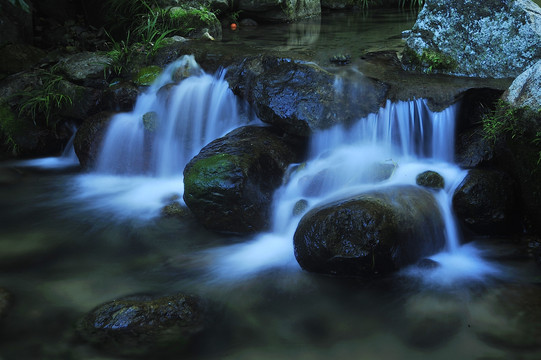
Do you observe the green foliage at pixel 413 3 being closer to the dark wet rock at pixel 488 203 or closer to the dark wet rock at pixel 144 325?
the dark wet rock at pixel 488 203

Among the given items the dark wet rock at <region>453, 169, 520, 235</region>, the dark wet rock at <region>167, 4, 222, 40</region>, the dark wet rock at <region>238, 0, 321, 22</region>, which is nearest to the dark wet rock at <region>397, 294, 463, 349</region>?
the dark wet rock at <region>453, 169, 520, 235</region>

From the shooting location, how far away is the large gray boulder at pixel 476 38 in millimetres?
5816

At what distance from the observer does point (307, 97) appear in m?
5.59

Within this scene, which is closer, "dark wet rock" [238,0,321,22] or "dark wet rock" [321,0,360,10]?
"dark wet rock" [238,0,321,22]

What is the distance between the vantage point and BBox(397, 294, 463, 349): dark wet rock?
3.54 metres

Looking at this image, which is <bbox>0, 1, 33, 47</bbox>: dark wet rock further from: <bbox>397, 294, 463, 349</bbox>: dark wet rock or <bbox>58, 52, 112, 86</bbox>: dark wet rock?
<bbox>397, 294, 463, 349</bbox>: dark wet rock

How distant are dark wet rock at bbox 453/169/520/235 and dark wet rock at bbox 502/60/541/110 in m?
0.69

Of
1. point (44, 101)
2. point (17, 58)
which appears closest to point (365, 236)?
point (44, 101)

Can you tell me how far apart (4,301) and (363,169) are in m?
3.50

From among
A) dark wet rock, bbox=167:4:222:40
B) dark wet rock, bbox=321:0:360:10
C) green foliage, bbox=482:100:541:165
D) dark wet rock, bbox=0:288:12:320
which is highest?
dark wet rock, bbox=321:0:360:10

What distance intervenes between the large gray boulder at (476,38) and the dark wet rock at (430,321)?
3.26 m

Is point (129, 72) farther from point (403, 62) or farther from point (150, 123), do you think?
point (403, 62)

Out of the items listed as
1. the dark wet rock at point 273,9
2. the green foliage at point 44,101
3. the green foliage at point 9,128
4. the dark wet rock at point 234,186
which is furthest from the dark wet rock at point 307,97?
the dark wet rock at point 273,9

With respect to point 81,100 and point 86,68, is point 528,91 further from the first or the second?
point 86,68
